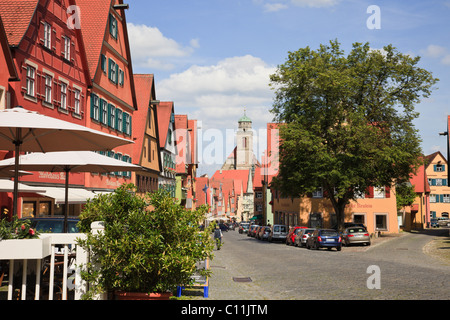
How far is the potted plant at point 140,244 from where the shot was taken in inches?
296

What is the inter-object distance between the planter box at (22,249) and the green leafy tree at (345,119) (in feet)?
104

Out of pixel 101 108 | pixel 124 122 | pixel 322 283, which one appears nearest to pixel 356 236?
pixel 124 122

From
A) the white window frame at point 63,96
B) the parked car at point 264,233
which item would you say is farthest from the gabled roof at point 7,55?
the parked car at point 264,233

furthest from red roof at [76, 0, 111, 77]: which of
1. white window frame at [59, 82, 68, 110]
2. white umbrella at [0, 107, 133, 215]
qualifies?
white umbrella at [0, 107, 133, 215]

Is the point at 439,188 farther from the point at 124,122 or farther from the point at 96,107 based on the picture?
the point at 96,107

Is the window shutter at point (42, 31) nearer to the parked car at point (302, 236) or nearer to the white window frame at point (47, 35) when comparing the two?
the white window frame at point (47, 35)

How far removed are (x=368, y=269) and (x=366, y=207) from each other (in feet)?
123

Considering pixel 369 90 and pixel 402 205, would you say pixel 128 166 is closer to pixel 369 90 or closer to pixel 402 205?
pixel 369 90

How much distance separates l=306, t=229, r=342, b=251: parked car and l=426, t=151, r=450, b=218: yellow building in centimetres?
6158

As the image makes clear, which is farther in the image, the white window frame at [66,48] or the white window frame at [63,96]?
the white window frame at [66,48]

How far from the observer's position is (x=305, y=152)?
38.5m

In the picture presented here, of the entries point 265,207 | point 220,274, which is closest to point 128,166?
point 220,274

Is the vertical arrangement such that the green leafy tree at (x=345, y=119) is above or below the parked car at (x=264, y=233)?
above

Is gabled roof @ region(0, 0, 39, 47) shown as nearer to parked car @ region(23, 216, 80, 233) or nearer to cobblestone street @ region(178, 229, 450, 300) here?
parked car @ region(23, 216, 80, 233)
